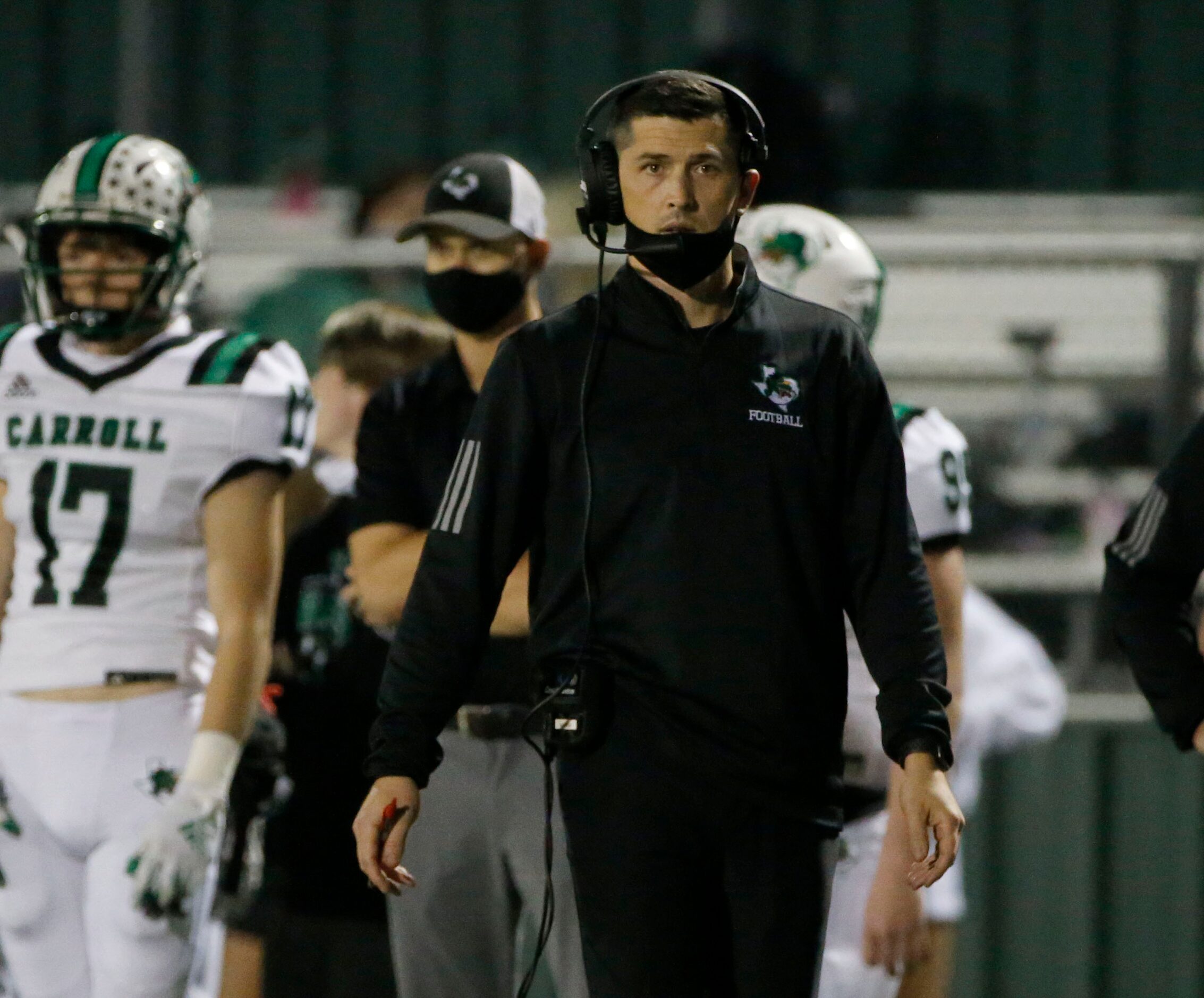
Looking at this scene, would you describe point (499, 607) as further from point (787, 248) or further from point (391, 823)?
point (787, 248)

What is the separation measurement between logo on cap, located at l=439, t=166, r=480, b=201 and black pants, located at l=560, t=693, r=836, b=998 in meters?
1.25

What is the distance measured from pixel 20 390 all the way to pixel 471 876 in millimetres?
1086

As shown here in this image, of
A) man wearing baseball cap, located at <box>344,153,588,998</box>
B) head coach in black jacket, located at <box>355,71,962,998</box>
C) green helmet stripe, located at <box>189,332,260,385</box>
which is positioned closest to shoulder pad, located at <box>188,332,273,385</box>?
green helmet stripe, located at <box>189,332,260,385</box>

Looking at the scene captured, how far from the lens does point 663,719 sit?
7.97 ft

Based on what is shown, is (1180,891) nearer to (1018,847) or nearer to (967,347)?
(1018,847)

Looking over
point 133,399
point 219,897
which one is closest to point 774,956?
point 133,399

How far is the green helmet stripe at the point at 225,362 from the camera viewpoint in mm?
3293

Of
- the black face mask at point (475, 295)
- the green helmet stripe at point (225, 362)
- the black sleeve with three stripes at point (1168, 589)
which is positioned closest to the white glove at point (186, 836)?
the green helmet stripe at point (225, 362)

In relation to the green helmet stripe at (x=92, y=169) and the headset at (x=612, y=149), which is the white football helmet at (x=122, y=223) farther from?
the headset at (x=612, y=149)

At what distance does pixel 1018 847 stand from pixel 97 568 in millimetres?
2842

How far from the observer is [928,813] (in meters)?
2.39

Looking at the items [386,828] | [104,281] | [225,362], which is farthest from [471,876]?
[104,281]

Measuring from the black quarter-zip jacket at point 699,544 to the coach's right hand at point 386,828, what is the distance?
1.0 inches

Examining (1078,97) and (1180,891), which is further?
(1078,97)
